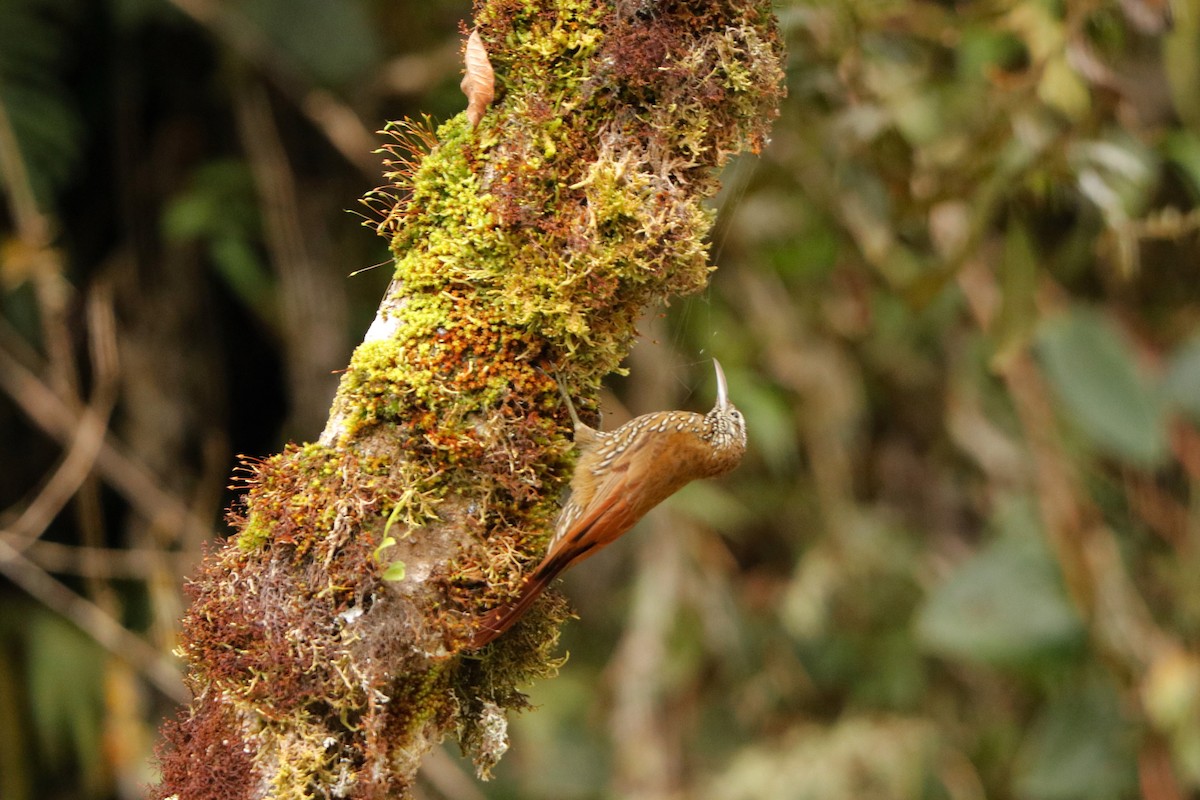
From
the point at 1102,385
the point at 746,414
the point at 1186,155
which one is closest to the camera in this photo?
the point at 1186,155

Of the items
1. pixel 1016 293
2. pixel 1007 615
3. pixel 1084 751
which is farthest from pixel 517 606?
pixel 1084 751

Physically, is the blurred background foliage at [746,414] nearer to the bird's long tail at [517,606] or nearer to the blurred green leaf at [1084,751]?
the blurred green leaf at [1084,751]

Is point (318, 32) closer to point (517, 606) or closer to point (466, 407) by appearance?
point (466, 407)

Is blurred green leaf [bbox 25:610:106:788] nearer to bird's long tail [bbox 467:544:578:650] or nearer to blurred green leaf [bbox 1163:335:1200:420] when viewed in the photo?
bird's long tail [bbox 467:544:578:650]

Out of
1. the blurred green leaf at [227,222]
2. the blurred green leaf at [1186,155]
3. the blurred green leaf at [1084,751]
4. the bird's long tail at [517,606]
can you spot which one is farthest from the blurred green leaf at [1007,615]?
the blurred green leaf at [227,222]

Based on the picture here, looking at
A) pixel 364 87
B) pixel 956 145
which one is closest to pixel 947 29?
pixel 956 145

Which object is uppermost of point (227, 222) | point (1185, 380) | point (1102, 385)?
point (227, 222)

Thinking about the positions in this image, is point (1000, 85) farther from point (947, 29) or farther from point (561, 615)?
point (561, 615)

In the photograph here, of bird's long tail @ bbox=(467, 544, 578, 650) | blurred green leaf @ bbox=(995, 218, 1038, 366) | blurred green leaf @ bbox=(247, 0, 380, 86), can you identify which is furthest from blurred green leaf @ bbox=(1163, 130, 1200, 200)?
blurred green leaf @ bbox=(247, 0, 380, 86)

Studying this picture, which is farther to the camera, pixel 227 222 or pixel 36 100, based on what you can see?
pixel 227 222
